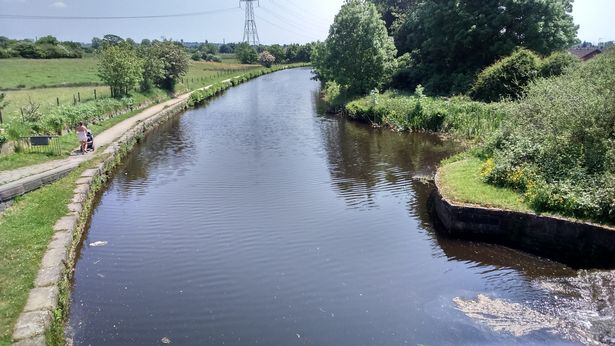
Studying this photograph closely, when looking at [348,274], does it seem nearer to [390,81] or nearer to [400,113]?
[400,113]

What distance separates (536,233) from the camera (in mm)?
13438

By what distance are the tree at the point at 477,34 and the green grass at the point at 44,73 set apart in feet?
98.9

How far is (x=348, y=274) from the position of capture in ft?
40.3

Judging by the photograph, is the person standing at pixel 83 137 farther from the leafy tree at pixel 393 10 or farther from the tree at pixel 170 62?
the leafy tree at pixel 393 10

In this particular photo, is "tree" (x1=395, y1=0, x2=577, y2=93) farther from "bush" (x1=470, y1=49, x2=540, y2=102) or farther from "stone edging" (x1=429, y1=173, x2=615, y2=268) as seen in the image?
"stone edging" (x1=429, y1=173, x2=615, y2=268)

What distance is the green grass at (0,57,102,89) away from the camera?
48547 mm

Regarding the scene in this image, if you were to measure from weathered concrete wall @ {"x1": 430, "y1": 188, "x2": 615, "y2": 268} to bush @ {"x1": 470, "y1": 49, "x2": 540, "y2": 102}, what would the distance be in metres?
19.9

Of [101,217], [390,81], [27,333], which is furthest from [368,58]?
[27,333]

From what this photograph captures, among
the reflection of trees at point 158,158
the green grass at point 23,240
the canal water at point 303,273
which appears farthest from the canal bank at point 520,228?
the reflection of trees at point 158,158

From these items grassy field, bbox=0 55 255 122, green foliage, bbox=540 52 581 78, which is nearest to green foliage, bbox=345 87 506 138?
green foliage, bbox=540 52 581 78

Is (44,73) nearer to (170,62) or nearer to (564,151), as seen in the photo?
(170,62)

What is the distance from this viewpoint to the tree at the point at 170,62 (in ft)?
168

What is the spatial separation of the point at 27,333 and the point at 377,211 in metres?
11.0

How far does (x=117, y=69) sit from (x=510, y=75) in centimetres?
2852
